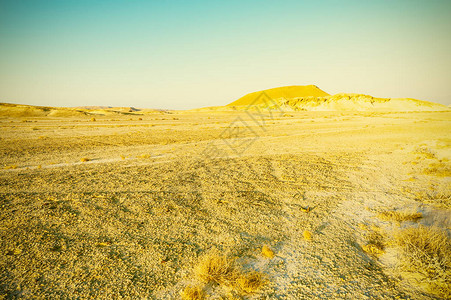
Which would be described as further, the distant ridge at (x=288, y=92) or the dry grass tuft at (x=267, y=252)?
the distant ridge at (x=288, y=92)

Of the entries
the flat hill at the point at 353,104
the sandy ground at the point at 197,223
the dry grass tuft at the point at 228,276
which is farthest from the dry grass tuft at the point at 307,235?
the flat hill at the point at 353,104

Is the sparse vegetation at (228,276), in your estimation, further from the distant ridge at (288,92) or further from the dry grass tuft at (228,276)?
the distant ridge at (288,92)

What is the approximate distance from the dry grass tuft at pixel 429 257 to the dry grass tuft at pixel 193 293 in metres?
2.90

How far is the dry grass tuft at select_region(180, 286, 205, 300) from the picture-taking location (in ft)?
8.98

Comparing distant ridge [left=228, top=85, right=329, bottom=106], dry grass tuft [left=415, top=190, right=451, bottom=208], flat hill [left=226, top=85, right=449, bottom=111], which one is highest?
distant ridge [left=228, top=85, right=329, bottom=106]

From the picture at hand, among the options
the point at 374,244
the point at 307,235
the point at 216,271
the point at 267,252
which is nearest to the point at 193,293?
the point at 216,271

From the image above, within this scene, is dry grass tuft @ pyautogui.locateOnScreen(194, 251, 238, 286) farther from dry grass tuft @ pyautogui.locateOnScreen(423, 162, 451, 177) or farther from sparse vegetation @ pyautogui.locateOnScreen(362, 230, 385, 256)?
dry grass tuft @ pyautogui.locateOnScreen(423, 162, 451, 177)

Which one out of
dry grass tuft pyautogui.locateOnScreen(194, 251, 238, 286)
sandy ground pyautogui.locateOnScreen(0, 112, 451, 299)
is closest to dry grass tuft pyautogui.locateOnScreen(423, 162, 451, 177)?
sandy ground pyautogui.locateOnScreen(0, 112, 451, 299)

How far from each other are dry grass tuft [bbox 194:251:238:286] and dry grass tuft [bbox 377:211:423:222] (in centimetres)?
370

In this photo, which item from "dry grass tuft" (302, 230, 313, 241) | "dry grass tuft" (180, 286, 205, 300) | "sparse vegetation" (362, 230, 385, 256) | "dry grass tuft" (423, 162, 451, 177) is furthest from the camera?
"dry grass tuft" (423, 162, 451, 177)

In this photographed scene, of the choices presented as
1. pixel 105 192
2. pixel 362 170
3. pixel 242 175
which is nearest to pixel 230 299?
pixel 105 192

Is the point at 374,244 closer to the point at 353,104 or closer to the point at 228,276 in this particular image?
the point at 228,276

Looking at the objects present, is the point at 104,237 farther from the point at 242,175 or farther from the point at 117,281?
the point at 242,175

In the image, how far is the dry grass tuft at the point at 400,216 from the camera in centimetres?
473
